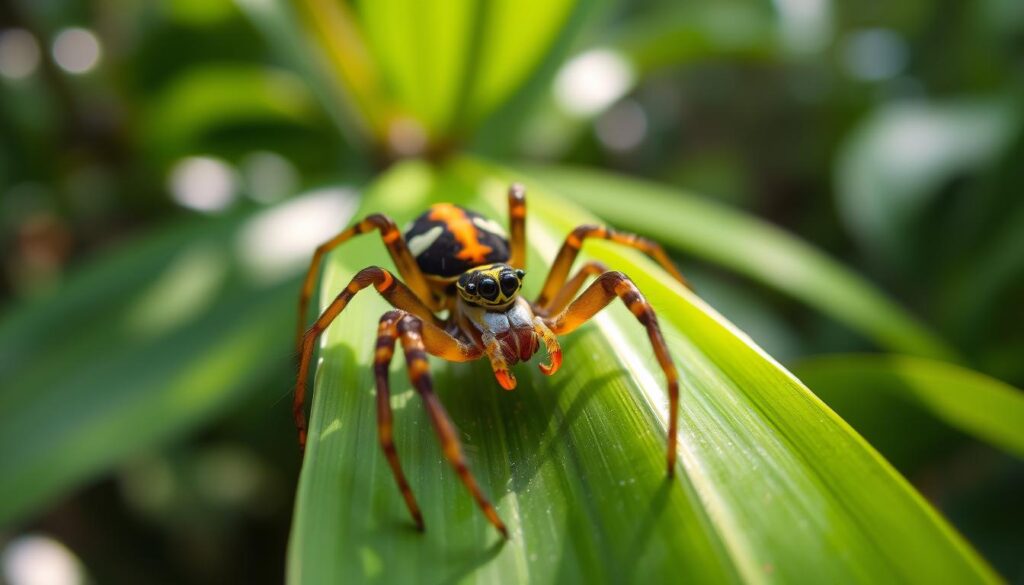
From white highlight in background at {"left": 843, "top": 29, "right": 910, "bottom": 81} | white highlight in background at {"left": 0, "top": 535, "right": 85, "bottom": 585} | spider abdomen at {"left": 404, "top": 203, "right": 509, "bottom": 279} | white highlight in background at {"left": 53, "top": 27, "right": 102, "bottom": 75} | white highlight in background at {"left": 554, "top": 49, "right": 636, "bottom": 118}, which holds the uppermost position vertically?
white highlight in background at {"left": 53, "top": 27, "right": 102, "bottom": 75}

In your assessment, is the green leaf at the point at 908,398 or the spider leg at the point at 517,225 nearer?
the green leaf at the point at 908,398

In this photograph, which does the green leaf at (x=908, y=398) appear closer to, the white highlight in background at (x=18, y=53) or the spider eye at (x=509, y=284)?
the spider eye at (x=509, y=284)

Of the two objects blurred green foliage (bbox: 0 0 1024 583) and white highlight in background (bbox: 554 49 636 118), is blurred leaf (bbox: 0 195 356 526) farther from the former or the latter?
white highlight in background (bbox: 554 49 636 118)

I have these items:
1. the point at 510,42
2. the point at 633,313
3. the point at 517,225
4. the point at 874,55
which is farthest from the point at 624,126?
the point at 633,313

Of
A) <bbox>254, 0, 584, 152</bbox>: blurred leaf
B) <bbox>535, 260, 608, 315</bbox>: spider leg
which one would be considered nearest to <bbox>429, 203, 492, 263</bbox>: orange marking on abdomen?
<bbox>535, 260, 608, 315</bbox>: spider leg

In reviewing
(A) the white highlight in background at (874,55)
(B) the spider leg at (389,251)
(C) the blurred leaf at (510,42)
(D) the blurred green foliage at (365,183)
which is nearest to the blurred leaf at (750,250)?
(D) the blurred green foliage at (365,183)
